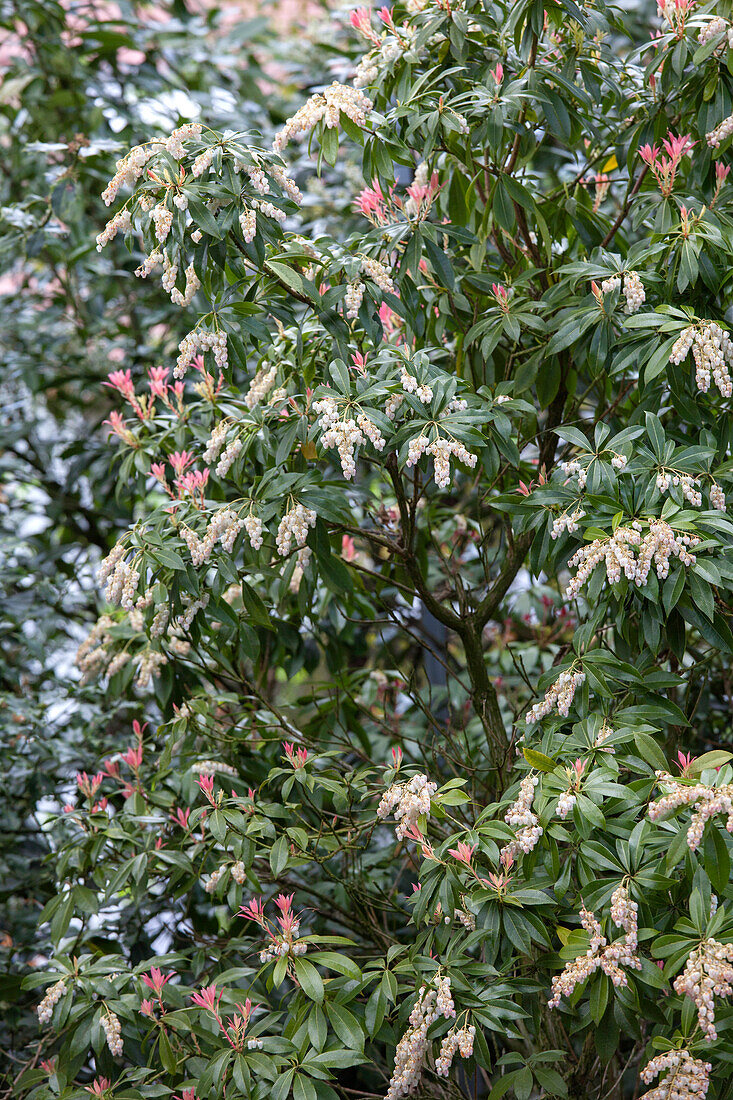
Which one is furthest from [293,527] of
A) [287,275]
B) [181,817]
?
[181,817]

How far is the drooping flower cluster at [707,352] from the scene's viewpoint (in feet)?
4.90

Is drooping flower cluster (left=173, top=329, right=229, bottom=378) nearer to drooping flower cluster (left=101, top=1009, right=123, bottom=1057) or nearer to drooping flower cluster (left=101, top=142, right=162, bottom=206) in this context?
drooping flower cluster (left=101, top=142, right=162, bottom=206)

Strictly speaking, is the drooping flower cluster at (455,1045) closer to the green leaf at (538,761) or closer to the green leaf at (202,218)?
the green leaf at (538,761)

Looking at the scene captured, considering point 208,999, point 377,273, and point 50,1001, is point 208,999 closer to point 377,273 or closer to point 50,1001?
point 50,1001

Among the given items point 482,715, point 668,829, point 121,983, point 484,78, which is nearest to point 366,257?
point 484,78

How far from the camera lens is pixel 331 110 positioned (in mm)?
1655

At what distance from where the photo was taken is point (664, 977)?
129 cm

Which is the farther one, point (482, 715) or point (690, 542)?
point (482, 715)

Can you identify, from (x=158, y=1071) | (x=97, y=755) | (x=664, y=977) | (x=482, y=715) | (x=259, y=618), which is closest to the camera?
(x=664, y=977)

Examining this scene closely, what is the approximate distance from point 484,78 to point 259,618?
1.11 meters

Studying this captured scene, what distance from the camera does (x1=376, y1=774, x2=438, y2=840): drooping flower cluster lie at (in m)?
1.48

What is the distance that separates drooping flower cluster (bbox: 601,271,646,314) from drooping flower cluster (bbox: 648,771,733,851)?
31.5 inches

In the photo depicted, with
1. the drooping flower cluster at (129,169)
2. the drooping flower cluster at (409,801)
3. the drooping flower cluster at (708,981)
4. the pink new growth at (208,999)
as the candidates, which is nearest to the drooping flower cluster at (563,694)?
the drooping flower cluster at (409,801)

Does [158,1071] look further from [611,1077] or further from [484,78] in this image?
[484,78]
